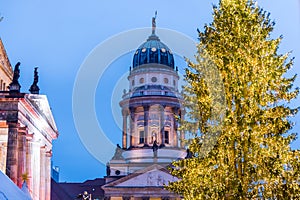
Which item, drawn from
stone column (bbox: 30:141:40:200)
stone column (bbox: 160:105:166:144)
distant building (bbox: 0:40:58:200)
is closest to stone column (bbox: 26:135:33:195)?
distant building (bbox: 0:40:58:200)

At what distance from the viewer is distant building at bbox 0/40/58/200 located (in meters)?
32.6

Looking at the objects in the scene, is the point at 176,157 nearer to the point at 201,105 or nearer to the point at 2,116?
the point at 2,116

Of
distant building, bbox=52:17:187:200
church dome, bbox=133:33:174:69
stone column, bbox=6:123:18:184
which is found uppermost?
church dome, bbox=133:33:174:69

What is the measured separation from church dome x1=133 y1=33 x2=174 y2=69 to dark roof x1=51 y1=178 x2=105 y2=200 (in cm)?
1961

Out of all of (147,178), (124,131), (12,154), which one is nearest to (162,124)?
(124,131)

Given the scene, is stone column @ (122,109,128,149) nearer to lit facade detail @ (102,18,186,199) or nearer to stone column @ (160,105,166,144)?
lit facade detail @ (102,18,186,199)

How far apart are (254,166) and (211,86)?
10.3ft

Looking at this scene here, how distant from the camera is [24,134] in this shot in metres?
34.3

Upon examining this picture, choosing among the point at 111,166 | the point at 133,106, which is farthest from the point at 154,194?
the point at 133,106

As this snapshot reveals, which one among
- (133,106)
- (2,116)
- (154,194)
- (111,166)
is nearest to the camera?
(2,116)

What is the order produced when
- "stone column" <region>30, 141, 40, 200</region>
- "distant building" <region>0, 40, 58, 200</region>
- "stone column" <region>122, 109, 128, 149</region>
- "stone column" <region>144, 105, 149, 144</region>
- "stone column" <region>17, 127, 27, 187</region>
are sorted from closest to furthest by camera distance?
1. "distant building" <region>0, 40, 58, 200</region>
2. "stone column" <region>17, 127, 27, 187</region>
3. "stone column" <region>30, 141, 40, 200</region>
4. "stone column" <region>144, 105, 149, 144</region>
5. "stone column" <region>122, 109, 128, 149</region>

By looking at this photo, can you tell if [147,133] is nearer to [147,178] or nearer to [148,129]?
[148,129]

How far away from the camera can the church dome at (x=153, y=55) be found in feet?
271

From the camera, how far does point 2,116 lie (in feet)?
107
